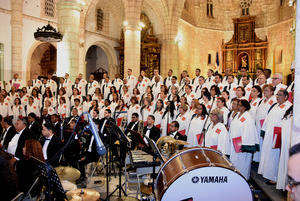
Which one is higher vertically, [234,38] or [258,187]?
[234,38]

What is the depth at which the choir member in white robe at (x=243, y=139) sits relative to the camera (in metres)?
5.06

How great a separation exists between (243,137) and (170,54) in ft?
48.3

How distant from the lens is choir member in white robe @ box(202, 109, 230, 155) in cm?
502

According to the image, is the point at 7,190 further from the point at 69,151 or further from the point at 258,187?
the point at 258,187

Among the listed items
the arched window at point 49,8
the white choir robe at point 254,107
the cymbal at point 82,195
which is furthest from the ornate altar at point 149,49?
the cymbal at point 82,195

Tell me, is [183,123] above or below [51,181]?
above

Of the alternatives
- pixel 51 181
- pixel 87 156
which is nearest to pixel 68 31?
pixel 87 156

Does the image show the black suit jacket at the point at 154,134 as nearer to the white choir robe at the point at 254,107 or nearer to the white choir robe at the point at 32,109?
the white choir robe at the point at 254,107

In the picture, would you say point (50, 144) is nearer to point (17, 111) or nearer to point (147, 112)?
point (147, 112)

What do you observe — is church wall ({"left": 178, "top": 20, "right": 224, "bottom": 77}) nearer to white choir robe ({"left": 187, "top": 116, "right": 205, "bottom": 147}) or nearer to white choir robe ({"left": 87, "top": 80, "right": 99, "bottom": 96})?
white choir robe ({"left": 87, "top": 80, "right": 99, "bottom": 96})

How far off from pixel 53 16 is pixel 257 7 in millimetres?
16455

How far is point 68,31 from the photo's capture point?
10.8 meters

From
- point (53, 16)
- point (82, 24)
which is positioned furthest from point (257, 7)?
point (53, 16)

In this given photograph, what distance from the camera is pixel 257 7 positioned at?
21.3 m
